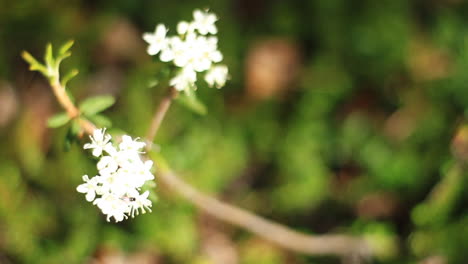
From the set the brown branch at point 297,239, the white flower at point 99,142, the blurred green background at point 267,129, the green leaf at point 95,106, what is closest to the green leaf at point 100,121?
the green leaf at point 95,106

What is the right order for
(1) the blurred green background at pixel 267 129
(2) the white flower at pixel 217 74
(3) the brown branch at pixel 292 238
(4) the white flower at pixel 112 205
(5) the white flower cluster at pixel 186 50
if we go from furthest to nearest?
(1) the blurred green background at pixel 267 129 → (3) the brown branch at pixel 292 238 → (2) the white flower at pixel 217 74 → (5) the white flower cluster at pixel 186 50 → (4) the white flower at pixel 112 205

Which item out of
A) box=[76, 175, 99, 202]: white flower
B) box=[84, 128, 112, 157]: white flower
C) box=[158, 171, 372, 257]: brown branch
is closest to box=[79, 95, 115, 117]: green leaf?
box=[84, 128, 112, 157]: white flower

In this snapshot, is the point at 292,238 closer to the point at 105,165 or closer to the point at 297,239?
the point at 297,239

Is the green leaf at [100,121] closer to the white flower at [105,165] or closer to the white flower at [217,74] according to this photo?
the white flower at [105,165]

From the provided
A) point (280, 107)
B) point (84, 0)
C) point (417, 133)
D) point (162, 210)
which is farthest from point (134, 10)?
point (417, 133)

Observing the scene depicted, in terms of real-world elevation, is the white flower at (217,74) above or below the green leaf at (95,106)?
above

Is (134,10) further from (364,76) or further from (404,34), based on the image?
(404,34)

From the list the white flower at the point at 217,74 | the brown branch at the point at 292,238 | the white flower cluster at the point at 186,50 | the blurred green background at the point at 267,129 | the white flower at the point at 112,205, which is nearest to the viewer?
the white flower at the point at 112,205
